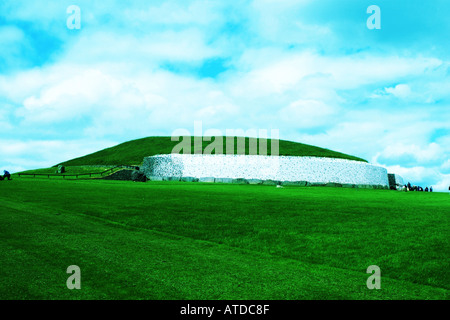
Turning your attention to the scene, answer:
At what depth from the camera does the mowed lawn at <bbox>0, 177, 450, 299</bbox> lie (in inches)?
275

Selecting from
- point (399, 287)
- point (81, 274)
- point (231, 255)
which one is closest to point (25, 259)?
point (81, 274)

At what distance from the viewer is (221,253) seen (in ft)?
32.9

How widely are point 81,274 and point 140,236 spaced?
4.51 meters

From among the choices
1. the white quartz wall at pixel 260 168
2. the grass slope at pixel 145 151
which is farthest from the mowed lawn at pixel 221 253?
the grass slope at pixel 145 151

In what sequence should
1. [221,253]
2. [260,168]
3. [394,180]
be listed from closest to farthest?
[221,253] < [260,168] < [394,180]

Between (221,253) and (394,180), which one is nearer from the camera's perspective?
(221,253)

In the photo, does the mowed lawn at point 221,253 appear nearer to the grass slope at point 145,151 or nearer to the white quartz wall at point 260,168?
the white quartz wall at point 260,168

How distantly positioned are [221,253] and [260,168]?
61065mm

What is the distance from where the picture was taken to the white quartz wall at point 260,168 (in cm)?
7044

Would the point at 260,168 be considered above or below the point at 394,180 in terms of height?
above

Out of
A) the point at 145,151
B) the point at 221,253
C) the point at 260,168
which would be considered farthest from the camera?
the point at 145,151

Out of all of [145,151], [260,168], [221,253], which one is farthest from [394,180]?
[221,253]

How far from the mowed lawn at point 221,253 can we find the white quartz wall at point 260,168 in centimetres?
5291

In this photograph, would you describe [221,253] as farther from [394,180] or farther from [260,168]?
[394,180]
